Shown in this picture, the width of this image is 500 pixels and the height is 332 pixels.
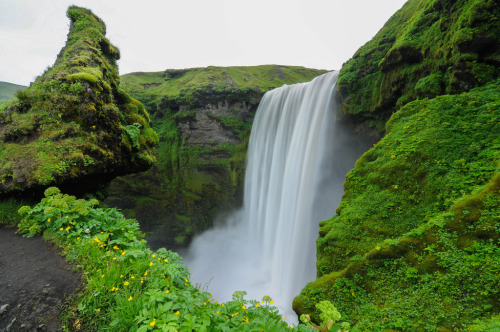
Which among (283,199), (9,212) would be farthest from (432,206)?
(283,199)

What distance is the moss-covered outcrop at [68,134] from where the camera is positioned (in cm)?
496

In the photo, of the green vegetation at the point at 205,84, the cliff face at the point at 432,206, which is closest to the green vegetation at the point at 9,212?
the cliff face at the point at 432,206

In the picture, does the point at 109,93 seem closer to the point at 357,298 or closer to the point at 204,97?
the point at 357,298

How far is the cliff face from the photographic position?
261cm

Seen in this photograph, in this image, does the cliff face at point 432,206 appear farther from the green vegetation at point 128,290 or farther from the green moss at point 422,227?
the green vegetation at point 128,290

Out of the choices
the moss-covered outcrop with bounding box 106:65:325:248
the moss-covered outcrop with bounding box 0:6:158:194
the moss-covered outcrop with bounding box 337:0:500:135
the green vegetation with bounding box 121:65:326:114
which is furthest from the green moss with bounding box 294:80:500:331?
the green vegetation with bounding box 121:65:326:114

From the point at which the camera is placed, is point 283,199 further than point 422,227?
Yes

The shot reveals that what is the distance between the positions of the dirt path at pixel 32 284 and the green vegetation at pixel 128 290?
146 mm

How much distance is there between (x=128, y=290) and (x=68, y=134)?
197 inches

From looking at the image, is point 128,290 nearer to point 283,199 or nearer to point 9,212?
point 9,212

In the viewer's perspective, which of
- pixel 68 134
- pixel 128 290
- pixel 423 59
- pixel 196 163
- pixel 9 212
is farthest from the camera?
pixel 196 163

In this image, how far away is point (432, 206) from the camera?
3.78 meters

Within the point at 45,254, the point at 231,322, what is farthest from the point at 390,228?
the point at 45,254

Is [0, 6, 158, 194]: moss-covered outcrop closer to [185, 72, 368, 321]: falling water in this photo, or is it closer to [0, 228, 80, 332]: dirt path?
[0, 228, 80, 332]: dirt path
